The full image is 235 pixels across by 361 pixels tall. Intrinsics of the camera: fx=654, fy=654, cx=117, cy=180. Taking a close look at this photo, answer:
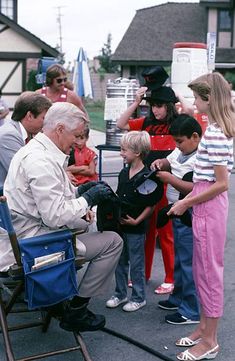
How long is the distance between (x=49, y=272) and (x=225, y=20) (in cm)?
3689

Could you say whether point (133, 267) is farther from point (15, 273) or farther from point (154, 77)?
point (154, 77)

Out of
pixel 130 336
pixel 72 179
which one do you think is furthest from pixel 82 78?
pixel 130 336

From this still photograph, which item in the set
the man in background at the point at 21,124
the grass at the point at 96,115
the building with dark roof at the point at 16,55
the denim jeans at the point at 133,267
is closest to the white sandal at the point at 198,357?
the denim jeans at the point at 133,267

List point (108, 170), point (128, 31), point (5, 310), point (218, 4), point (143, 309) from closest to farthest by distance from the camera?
point (5, 310), point (143, 309), point (108, 170), point (218, 4), point (128, 31)

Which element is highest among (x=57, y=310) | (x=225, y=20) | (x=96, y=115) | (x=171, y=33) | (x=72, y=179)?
(x=225, y=20)

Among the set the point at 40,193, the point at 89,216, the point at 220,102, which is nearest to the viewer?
the point at 40,193

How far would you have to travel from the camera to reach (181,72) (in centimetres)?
893

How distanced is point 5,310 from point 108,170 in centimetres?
848

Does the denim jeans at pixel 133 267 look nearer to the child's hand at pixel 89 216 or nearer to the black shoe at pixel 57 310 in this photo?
the child's hand at pixel 89 216

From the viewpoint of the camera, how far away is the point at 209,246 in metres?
3.94

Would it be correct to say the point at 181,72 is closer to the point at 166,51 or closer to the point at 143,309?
the point at 143,309

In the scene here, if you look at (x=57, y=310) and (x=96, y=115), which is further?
(x=96, y=115)

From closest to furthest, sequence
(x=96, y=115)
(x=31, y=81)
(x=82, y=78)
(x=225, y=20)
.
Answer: (x=82, y=78), (x=31, y=81), (x=96, y=115), (x=225, y=20)

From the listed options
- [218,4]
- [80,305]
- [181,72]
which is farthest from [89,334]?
[218,4]
